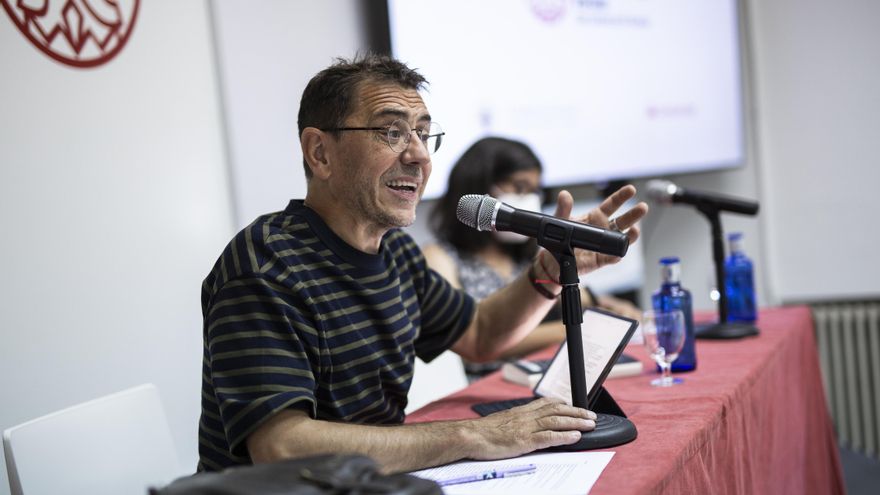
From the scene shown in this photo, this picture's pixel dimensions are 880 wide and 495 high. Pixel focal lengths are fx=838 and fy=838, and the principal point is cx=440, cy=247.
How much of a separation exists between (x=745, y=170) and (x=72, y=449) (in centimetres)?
348

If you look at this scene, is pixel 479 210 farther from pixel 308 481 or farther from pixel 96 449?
pixel 96 449

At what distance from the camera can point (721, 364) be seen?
1.90 meters

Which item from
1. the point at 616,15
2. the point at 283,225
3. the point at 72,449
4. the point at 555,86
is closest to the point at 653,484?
the point at 283,225

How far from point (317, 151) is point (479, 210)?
1.21 feet

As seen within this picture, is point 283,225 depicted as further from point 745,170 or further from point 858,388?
point 858,388

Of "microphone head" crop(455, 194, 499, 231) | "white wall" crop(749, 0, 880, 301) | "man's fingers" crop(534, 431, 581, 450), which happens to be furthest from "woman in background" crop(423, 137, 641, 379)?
"white wall" crop(749, 0, 880, 301)

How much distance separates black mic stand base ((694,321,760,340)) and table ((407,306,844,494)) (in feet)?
0.08

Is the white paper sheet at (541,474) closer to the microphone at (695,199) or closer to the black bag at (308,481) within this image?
the black bag at (308,481)

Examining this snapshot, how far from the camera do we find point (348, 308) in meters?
1.49

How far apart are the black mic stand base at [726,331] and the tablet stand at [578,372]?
36.9 inches

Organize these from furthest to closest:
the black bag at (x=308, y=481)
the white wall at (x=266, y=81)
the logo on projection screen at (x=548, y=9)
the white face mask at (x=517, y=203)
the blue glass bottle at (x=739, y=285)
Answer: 1. the logo on projection screen at (x=548, y=9)
2. the white face mask at (x=517, y=203)
3. the white wall at (x=266, y=81)
4. the blue glass bottle at (x=739, y=285)
5. the black bag at (x=308, y=481)

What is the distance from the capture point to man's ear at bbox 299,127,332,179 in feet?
5.10

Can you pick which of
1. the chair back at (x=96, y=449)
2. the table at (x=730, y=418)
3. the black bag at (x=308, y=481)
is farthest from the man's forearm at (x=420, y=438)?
the chair back at (x=96, y=449)

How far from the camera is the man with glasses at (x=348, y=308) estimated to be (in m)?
1.24
